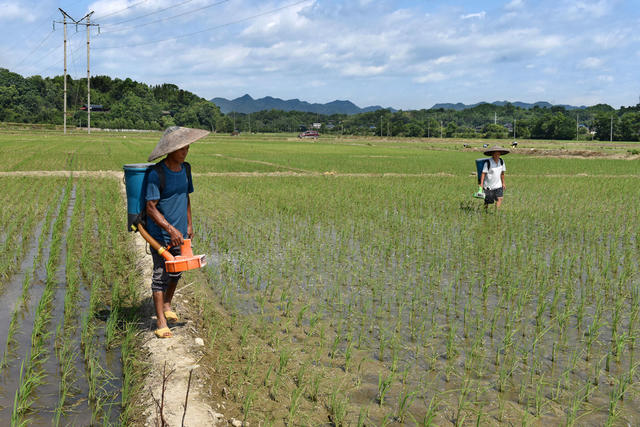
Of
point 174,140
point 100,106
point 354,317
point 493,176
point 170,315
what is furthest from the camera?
point 100,106

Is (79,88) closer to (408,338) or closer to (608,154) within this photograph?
(608,154)

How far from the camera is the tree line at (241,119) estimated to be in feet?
218

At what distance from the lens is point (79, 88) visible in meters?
96.3

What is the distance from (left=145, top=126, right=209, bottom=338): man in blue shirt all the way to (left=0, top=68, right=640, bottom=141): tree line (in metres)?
66.8

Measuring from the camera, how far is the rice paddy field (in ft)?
9.40

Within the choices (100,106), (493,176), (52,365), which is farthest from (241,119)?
(52,365)

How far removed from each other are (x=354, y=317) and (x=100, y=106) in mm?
95271

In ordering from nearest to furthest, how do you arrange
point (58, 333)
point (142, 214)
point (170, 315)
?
point (142, 214)
point (58, 333)
point (170, 315)

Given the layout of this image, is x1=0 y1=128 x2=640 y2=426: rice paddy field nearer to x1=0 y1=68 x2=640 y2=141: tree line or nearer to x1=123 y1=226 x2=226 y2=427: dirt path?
x1=123 y1=226 x2=226 y2=427: dirt path

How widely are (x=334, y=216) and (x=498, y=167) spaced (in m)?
3.03

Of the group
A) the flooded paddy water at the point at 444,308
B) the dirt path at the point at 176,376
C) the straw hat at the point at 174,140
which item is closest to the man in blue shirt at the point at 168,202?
the straw hat at the point at 174,140

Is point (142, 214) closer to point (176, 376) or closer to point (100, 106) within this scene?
point (176, 376)

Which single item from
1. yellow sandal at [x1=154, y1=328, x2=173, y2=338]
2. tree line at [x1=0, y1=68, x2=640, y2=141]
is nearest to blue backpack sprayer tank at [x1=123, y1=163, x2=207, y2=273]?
yellow sandal at [x1=154, y1=328, x2=173, y2=338]

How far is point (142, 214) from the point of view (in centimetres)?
358
